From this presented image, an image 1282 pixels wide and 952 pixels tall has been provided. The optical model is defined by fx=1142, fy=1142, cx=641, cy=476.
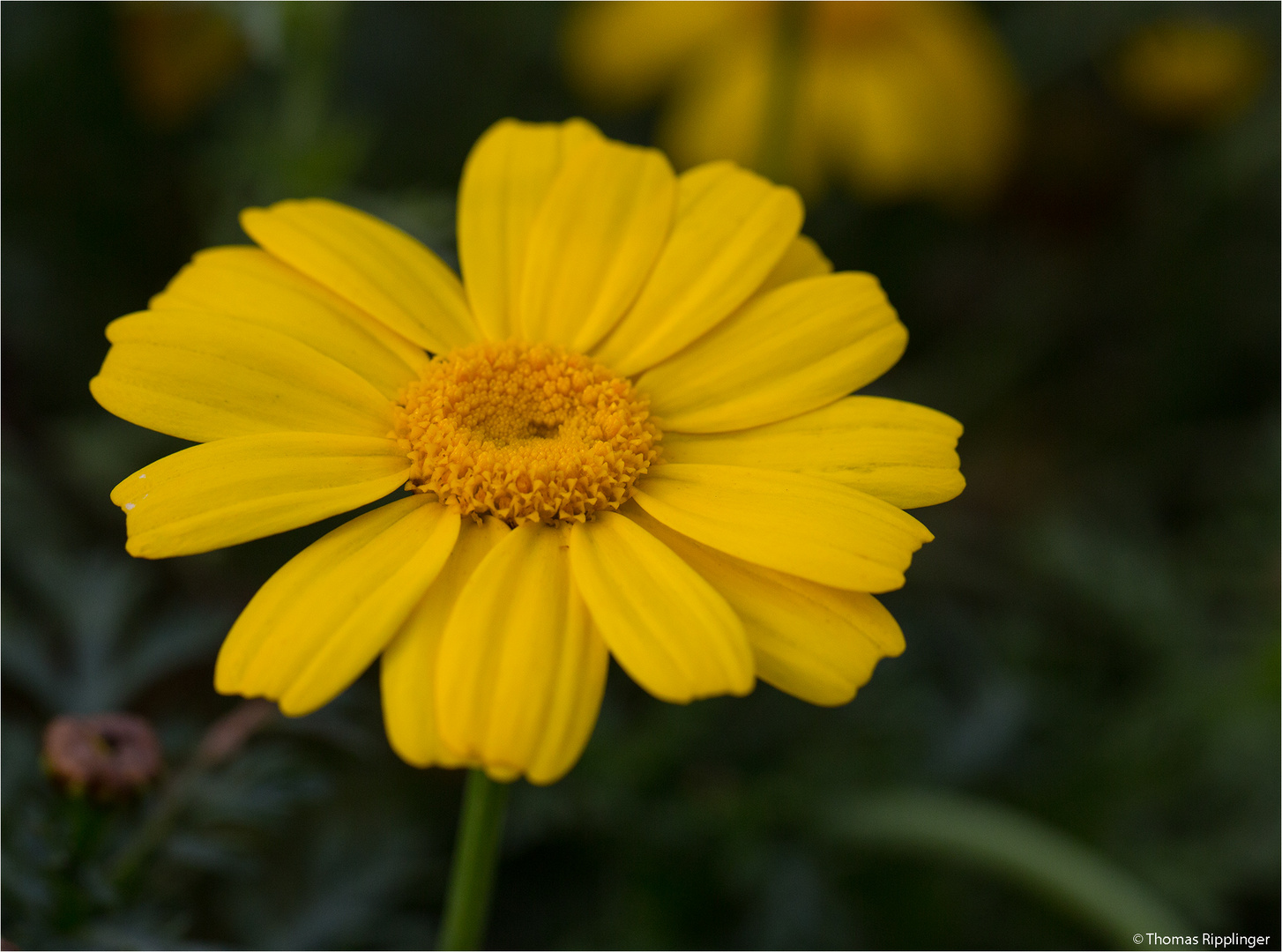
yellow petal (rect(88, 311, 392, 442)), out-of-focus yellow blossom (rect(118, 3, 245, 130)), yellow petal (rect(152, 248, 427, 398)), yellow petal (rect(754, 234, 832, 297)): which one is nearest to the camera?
yellow petal (rect(88, 311, 392, 442))

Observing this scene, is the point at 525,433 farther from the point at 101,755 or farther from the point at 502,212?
the point at 101,755

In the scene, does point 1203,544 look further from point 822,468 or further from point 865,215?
point 822,468

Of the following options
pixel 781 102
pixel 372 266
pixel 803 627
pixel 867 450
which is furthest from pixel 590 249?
pixel 781 102

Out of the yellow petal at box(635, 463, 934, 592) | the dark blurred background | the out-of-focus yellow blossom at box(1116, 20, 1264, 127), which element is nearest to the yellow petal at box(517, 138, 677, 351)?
the yellow petal at box(635, 463, 934, 592)

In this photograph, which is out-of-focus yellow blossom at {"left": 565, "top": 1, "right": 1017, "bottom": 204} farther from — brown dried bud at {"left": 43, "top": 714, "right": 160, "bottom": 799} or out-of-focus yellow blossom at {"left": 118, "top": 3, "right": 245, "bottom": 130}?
brown dried bud at {"left": 43, "top": 714, "right": 160, "bottom": 799}

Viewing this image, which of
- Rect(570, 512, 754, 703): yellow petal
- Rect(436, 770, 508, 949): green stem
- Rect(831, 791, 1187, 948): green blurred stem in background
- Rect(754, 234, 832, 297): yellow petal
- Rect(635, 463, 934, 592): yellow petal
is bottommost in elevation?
Rect(831, 791, 1187, 948): green blurred stem in background

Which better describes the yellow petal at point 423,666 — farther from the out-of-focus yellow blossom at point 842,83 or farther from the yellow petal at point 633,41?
the yellow petal at point 633,41

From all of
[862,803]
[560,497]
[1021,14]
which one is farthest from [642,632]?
[1021,14]
